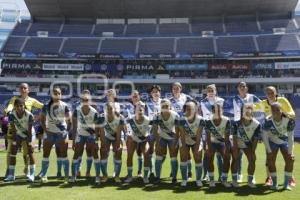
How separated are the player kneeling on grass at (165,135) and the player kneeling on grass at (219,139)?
896mm

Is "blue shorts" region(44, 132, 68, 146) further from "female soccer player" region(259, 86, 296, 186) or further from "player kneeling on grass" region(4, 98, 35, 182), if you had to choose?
"female soccer player" region(259, 86, 296, 186)

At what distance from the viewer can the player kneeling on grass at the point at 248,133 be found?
31.3 feet

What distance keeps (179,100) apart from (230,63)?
135ft

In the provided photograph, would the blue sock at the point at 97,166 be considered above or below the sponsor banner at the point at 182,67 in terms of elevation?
below

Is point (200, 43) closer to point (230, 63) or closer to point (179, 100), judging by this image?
point (230, 63)

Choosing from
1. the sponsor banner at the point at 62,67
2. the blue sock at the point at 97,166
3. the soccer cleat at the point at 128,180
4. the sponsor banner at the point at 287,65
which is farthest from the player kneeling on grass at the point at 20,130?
the sponsor banner at the point at 287,65

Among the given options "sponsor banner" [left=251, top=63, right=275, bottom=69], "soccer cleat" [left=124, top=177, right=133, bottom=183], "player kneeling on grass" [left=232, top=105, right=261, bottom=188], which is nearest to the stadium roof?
"sponsor banner" [left=251, top=63, right=275, bottom=69]

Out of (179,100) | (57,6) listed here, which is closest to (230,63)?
(57,6)

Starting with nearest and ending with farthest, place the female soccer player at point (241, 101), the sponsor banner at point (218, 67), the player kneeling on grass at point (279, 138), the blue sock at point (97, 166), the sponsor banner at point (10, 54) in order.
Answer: the player kneeling on grass at point (279, 138) → the female soccer player at point (241, 101) → the blue sock at point (97, 166) → the sponsor banner at point (218, 67) → the sponsor banner at point (10, 54)

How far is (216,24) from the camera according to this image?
187 feet

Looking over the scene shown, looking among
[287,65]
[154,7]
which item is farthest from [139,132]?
[154,7]

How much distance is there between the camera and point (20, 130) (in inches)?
414

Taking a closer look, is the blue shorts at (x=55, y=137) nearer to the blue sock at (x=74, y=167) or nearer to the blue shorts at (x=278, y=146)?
the blue sock at (x=74, y=167)

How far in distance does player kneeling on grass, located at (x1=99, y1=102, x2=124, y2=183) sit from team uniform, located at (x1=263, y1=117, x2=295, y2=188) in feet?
12.1
